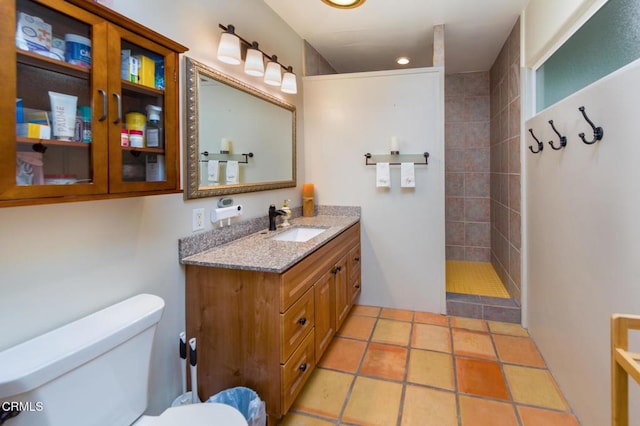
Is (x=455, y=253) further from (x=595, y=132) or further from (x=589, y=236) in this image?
(x=595, y=132)

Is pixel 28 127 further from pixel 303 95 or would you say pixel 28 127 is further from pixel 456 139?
pixel 456 139

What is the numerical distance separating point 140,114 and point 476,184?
3908mm

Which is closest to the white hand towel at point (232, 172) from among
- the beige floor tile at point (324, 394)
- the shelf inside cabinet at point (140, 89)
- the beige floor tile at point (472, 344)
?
the shelf inside cabinet at point (140, 89)

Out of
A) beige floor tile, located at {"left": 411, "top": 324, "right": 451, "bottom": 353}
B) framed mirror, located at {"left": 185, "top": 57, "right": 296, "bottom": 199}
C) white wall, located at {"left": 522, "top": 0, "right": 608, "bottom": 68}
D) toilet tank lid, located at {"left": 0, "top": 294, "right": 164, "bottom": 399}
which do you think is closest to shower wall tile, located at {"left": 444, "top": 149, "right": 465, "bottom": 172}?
white wall, located at {"left": 522, "top": 0, "right": 608, "bottom": 68}

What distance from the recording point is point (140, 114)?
1.22m

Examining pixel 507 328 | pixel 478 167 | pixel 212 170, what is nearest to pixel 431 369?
pixel 507 328

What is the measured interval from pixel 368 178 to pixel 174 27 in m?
1.91

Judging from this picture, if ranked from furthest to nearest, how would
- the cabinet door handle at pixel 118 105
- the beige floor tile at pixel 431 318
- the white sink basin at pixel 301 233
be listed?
the beige floor tile at pixel 431 318 < the white sink basin at pixel 301 233 < the cabinet door handle at pixel 118 105

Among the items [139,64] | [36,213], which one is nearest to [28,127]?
[36,213]

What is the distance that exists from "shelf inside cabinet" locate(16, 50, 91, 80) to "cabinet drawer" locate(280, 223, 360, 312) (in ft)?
3.31

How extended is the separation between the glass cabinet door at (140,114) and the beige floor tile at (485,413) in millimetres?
1779

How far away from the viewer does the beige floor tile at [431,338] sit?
2424mm

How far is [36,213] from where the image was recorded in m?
1.06

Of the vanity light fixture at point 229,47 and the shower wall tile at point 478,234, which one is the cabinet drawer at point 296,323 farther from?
the shower wall tile at point 478,234
